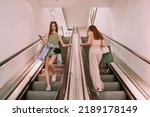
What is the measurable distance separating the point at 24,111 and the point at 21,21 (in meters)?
4.67

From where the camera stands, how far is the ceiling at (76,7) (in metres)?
10.0

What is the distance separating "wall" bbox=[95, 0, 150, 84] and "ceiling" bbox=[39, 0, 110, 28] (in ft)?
2.44

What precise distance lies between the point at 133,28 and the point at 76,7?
25.6 feet

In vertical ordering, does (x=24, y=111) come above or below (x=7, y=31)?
below

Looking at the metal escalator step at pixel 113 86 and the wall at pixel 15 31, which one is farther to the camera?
the metal escalator step at pixel 113 86

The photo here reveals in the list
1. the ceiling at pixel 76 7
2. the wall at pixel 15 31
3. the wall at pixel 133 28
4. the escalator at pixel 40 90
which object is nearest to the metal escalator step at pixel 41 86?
the escalator at pixel 40 90

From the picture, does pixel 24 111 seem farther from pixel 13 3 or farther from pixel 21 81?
pixel 13 3

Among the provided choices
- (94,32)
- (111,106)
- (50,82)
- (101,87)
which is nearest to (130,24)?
(94,32)

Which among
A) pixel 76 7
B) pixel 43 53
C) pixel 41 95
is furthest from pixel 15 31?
pixel 76 7

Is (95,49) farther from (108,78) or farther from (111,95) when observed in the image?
(108,78)

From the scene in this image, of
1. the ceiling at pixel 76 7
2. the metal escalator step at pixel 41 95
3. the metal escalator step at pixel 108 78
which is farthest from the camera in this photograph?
the ceiling at pixel 76 7

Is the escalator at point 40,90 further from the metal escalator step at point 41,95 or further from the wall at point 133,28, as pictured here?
the wall at point 133,28

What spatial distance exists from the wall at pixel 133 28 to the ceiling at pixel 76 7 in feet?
2.44

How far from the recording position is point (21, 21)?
276 inches
